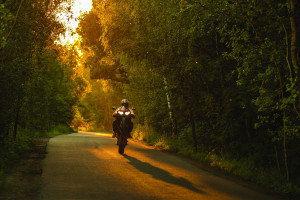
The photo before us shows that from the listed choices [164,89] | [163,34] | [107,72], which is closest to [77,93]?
[107,72]

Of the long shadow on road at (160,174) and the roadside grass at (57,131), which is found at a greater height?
the roadside grass at (57,131)

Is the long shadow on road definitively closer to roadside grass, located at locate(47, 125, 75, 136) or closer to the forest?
the forest

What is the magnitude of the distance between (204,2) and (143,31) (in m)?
6.85

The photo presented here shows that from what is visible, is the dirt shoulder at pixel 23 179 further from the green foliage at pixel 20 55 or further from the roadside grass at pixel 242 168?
the roadside grass at pixel 242 168

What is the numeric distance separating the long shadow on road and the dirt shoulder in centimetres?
285

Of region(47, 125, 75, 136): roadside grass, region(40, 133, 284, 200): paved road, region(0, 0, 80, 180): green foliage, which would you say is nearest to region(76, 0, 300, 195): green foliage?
region(40, 133, 284, 200): paved road

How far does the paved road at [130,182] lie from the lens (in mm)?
7242

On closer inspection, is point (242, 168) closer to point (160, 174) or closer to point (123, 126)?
point (160, 174)

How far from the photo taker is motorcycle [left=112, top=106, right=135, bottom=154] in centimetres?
1391

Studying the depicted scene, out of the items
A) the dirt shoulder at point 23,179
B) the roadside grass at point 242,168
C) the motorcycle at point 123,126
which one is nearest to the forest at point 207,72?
the roadside grass at point 242,168

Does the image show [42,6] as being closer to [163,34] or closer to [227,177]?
[163,34]

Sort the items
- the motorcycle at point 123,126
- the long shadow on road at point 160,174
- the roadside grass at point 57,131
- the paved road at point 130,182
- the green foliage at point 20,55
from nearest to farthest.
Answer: the paved road at point 130,182 < the long shadow on road at point 160,174 < the green foliage at point 20,55 < the motorcycle at point 123,126 < the roadside grass at point 57,131

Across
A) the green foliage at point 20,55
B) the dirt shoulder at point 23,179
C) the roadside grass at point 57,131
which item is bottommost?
the dirt shoulder at point 23,179

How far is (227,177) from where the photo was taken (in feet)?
34.1
